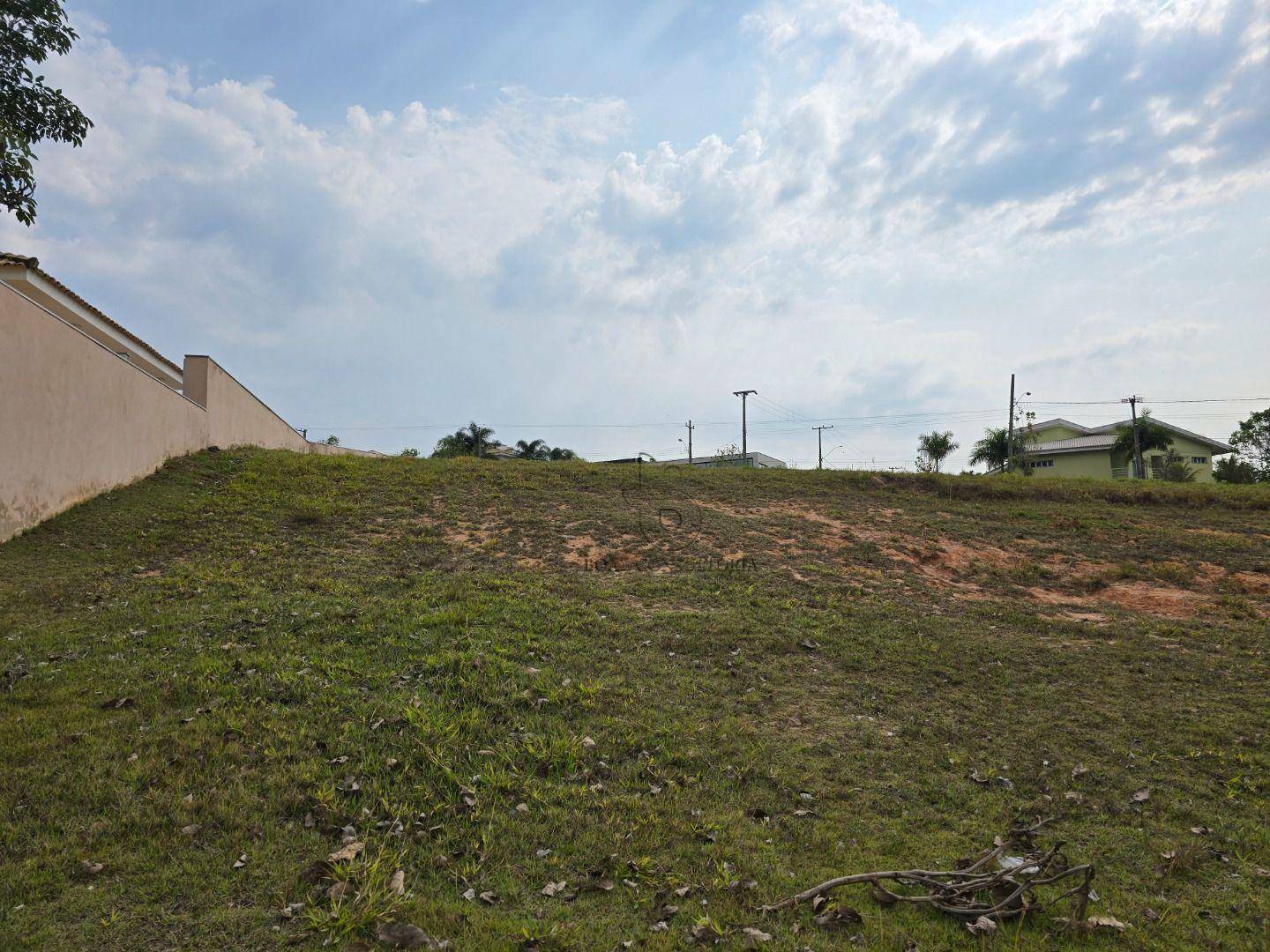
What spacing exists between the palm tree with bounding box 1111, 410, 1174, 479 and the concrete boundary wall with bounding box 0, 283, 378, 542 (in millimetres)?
40404

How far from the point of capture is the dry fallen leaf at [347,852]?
124 inches

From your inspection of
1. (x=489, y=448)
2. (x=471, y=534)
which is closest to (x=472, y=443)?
(x=489, y=448)

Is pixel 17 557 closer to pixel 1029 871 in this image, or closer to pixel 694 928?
pixel 694 928

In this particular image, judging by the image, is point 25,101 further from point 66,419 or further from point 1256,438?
point 1256,438

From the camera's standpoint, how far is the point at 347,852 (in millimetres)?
3207

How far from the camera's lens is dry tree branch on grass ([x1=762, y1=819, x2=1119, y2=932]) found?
115 inches

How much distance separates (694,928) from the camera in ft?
9.48

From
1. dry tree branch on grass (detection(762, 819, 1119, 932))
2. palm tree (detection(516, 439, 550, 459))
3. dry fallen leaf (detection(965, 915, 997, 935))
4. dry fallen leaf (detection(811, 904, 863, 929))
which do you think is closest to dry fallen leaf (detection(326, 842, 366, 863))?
dry tree branch on grass (detection(762, 819, 1119, 932))

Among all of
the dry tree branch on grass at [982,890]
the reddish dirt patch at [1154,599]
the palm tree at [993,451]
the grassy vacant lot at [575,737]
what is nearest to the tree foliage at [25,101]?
the grassy vacant lot at [575,737]

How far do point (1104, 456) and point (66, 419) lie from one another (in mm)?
44208

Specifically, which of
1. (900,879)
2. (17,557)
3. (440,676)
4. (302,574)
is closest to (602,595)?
(440,676)

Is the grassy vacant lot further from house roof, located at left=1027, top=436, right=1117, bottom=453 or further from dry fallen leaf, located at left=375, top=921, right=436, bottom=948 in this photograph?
house roof, located at left=1027, top=436, right=1117, bottom=453

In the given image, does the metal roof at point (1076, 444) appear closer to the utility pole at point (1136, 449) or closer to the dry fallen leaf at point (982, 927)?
the utility pole at point (1136, 449)

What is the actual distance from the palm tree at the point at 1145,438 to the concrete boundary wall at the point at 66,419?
40404mm
